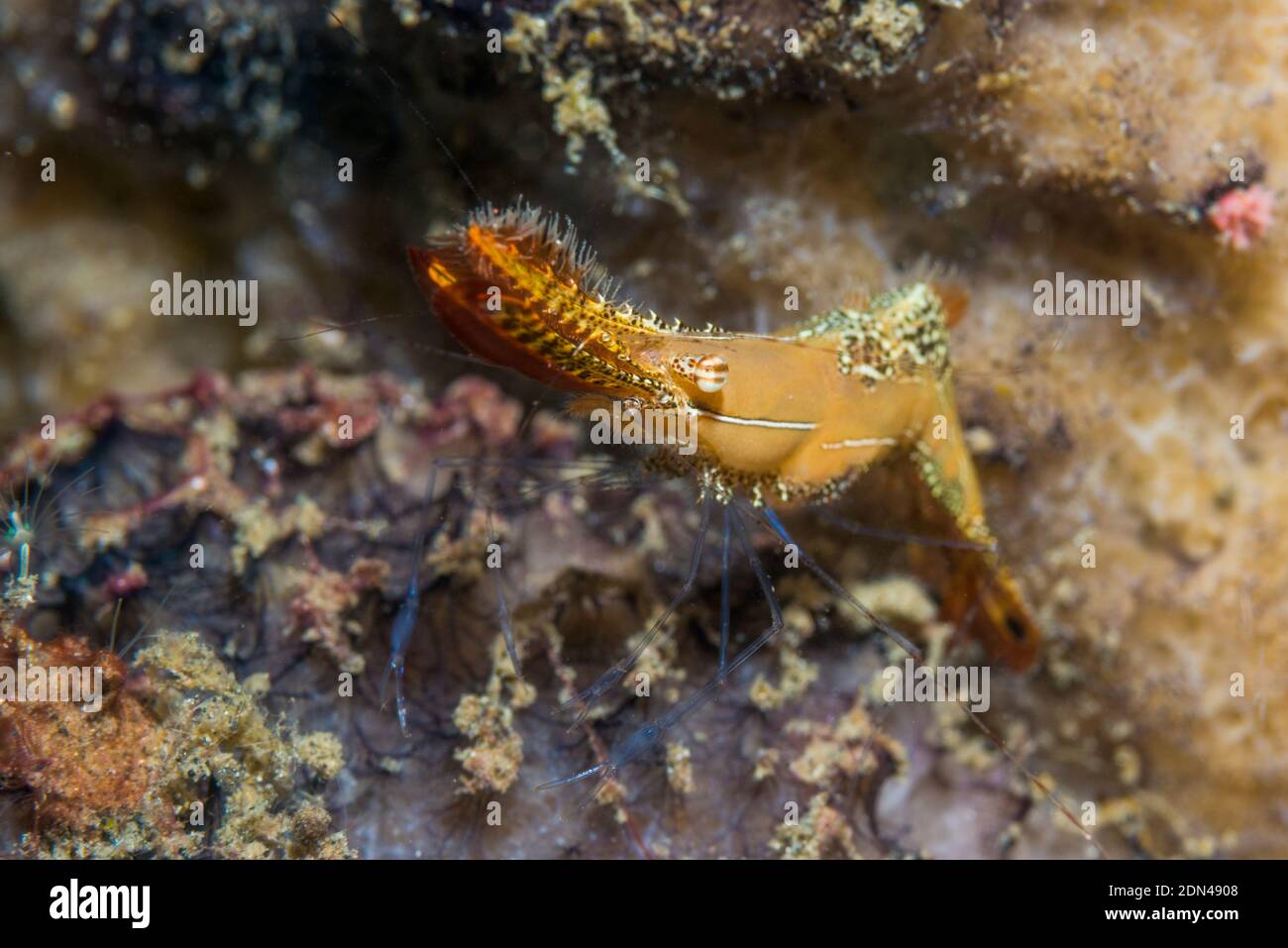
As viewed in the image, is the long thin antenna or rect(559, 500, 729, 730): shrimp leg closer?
rect(559, 500, 729, 730): shrimp leg

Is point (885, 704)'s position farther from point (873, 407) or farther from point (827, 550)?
point (873, 407)

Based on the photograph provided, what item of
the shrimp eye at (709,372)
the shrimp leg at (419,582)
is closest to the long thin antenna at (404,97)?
the shrimp leg at (419,582)

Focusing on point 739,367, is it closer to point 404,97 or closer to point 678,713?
point 678,713

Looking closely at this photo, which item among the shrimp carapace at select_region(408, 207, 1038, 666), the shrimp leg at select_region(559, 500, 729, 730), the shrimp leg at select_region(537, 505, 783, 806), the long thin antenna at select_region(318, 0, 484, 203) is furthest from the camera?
the long thin antenna at select_region(318, 0, 484, 203)

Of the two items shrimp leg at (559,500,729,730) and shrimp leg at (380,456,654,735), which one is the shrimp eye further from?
shrimp leg at (380,456,654,735)

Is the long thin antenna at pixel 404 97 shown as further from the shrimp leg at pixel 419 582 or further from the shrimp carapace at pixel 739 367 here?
the shrimp leg at pixel 419 582

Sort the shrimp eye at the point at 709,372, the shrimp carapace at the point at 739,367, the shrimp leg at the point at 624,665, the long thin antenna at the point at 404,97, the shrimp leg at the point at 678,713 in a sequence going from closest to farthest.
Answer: the shrimp carapace at the point at 739,367 < the shrimp eye at the point at 709,372 < the shrimp leg at the point at 678,713 < the shrimp leg at the point at 624,665 < the long thin antenna at the point at 404,97

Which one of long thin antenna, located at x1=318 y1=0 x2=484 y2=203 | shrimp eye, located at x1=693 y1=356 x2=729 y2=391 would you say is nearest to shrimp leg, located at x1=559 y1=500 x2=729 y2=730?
shrimp eye, located at x1=693 y1=356 x2=729 y2=391
